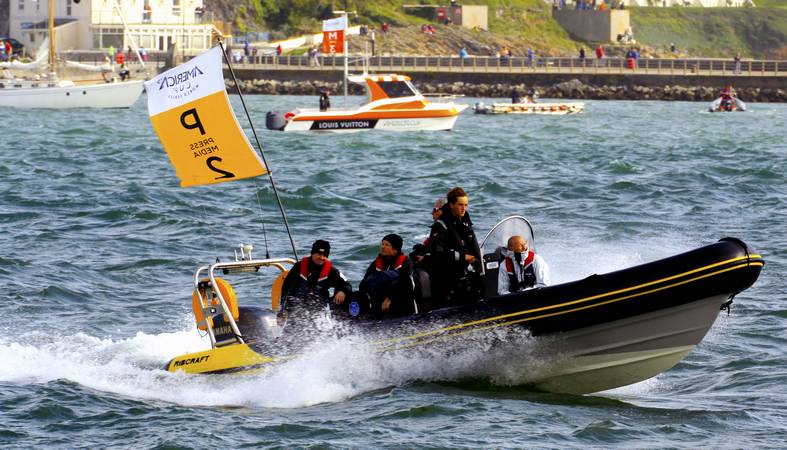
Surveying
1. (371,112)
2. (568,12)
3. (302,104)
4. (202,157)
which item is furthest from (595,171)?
(568,12)

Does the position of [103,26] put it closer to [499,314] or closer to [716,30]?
[716,30]

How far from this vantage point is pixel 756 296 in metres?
17.9

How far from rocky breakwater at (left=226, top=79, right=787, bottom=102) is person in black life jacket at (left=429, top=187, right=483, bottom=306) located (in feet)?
214

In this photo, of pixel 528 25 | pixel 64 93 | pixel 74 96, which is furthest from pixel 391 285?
pixel 528 25

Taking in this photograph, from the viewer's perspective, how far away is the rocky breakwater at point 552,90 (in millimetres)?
77875

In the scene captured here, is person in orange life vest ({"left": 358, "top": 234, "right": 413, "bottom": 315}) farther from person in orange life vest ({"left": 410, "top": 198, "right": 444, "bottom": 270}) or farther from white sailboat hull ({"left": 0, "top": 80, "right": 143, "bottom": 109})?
white sailboat hull ({"left": 0, "top": 80, "right": 143, "bottom": 109})

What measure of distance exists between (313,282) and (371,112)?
35405 millimetres

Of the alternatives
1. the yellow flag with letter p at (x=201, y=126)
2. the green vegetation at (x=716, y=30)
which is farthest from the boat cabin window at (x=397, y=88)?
the green vegetation at (x=716, y=30)

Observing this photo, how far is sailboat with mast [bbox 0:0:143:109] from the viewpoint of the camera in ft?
208

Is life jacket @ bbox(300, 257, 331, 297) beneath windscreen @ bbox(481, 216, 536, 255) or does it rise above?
beneath

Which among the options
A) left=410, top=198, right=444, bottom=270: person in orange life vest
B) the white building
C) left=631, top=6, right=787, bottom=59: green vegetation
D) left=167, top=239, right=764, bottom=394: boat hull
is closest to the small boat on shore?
left=167, top=239, right=764, bottom=394: boat hull

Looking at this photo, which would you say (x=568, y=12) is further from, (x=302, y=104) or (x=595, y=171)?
(x=595, y=171)

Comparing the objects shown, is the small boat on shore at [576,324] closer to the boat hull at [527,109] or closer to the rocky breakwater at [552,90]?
the boat hull at [527,109]

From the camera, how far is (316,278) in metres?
13.1
